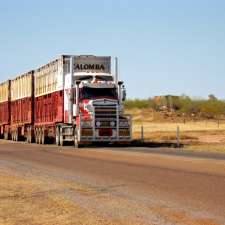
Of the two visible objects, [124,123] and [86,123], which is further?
[124,123]

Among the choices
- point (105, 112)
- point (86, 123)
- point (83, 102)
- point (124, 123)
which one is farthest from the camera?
point (83, 102)

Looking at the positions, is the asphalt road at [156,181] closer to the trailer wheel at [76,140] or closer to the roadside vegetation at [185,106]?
the trailer wheel at [76,140]

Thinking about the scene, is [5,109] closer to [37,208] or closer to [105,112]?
[105,112]

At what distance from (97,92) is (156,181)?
71.0 ft

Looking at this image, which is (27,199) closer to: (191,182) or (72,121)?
(191,182)

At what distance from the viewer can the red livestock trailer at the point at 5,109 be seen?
5806 cm

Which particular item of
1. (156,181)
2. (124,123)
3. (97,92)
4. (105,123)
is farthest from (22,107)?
(156,181)

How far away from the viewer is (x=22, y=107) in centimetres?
5216

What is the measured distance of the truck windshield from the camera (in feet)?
128

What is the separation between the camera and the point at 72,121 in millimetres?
39812

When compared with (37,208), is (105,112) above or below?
above

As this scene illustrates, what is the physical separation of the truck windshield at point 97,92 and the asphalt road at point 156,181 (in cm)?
1116

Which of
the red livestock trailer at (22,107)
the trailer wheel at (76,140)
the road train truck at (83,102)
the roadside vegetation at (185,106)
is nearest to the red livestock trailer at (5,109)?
the red livestock trailer at (22,107)

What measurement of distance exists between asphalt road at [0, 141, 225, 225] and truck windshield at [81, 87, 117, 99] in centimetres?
1116
